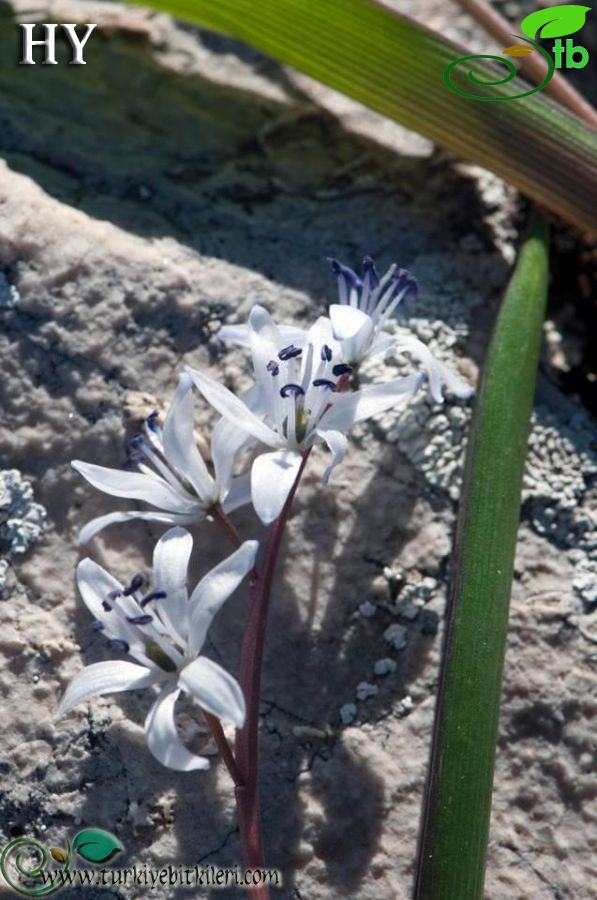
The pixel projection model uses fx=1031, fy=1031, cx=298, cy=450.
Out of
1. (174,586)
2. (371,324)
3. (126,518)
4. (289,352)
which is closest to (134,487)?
(126,518)

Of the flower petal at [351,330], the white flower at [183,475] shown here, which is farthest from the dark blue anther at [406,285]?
the white flower at [183,475]

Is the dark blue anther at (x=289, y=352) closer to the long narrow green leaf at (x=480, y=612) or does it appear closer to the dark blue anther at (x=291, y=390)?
the dark blue anther at (x=291, y=390)

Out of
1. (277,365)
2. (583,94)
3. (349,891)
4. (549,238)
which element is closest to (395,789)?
(349,891)

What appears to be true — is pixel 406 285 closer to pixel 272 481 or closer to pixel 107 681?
pixel 272 481

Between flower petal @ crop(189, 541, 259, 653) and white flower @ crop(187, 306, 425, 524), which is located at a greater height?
white flower @ crop(187, 306, 425, 524)

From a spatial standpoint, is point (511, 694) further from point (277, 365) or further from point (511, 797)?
point (277, 365)

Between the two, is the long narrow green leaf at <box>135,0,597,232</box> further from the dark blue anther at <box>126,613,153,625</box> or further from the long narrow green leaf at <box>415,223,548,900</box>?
the dark blue anther at <box>126,613,153,625</box>
